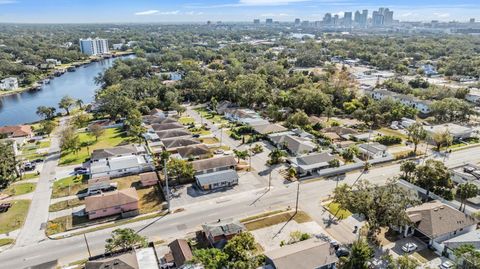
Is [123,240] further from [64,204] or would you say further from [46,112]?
[46,112]

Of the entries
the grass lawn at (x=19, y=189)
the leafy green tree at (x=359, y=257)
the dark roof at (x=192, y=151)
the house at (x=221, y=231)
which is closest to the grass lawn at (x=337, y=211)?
the leafy green tree at (x=359, y=257)

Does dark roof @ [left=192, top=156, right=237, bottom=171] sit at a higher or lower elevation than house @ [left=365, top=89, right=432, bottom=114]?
lower

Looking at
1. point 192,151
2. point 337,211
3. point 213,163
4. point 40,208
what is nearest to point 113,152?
point 192,151

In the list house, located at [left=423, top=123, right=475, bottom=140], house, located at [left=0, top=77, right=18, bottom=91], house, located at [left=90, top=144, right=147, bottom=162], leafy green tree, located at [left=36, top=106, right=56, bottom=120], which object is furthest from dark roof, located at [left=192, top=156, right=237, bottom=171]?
house, located at [left=0, top=77, right=18, bottom=91]

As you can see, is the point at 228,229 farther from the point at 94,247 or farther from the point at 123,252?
the point at 94,247

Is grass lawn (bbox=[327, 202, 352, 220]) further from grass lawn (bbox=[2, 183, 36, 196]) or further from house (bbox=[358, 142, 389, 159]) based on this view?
grass lawn (bbox=[2, 183, 36, 196])

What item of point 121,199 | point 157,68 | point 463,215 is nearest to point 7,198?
point 121,199
